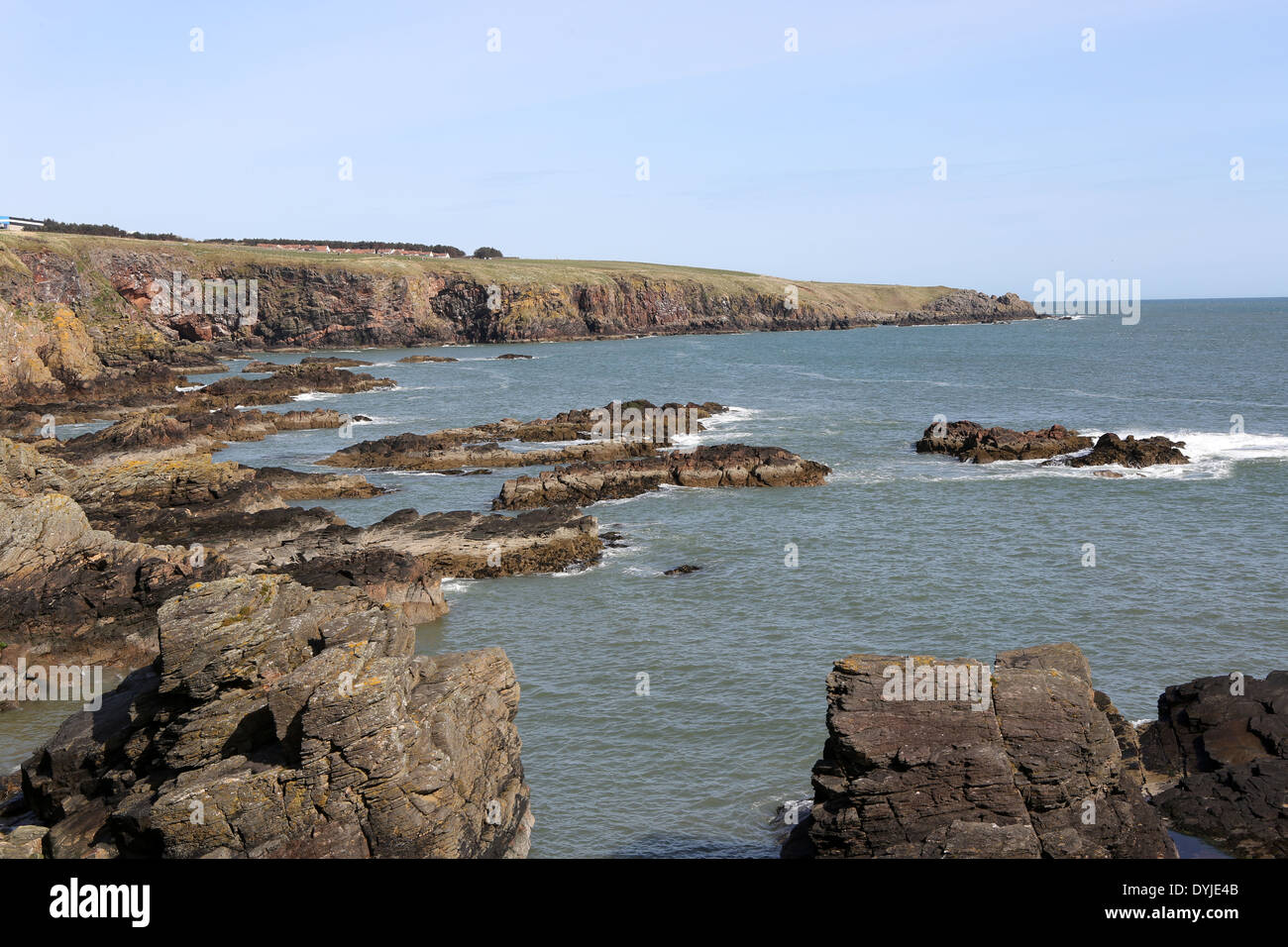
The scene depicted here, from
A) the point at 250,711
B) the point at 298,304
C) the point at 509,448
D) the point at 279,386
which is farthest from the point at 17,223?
the point at 250,711

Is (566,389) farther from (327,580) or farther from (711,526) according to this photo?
(327,580)

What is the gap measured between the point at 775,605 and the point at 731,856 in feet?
43.4

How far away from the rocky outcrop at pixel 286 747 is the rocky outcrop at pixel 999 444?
40257 mm

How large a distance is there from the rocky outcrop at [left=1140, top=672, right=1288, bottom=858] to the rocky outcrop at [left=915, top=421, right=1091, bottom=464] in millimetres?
33825

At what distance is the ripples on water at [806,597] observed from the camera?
1856 cm

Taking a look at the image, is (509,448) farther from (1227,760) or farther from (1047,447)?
(1227,760)

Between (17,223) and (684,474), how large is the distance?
134 m

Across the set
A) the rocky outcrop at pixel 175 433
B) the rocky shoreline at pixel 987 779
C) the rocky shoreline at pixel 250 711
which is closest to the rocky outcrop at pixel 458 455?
the rocky outcrop at pixel 175 433

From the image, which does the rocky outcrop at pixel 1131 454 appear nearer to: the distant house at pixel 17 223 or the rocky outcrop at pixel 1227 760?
the rocky outcrop at pixel 1227 760

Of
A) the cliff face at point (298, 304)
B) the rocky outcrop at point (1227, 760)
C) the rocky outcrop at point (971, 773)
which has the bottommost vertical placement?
the rocky outcrop at point (1227, 760)

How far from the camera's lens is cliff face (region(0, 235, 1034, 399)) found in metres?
86.5

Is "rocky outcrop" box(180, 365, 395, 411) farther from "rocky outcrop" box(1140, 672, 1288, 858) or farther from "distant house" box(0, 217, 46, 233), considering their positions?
"rocky outcrop" box(1140, 672, 1288, 858)

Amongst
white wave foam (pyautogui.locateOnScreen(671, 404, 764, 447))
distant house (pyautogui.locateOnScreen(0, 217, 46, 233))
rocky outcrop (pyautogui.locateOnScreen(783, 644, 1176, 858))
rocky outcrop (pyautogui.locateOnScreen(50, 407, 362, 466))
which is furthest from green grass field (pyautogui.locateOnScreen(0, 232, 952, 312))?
rocky outcrop (pyautogui.locateOnScreen(783, 644, 1176, 858))

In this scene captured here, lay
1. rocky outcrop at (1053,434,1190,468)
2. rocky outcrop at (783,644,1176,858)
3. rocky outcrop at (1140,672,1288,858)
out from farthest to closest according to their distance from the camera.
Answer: rocky outcrop at (1053,434,1190,468)
rocky outcrop at (1140,672,1288,858)
rocky outcrop at (783,644,1176,858)
